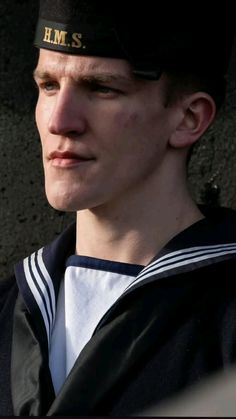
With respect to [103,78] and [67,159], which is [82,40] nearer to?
[103,78]

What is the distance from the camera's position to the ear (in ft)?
5.13

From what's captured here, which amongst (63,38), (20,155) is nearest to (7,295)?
(63,38)

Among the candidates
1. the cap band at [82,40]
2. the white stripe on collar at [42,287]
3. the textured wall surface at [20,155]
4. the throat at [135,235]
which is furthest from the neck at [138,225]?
the textured wall surface at [20,155]

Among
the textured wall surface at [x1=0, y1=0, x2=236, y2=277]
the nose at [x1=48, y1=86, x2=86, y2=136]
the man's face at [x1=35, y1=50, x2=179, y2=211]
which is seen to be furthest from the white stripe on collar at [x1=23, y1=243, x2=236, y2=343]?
the textured wall surface at [x1=0, y1=0, x2=236, y2=277]

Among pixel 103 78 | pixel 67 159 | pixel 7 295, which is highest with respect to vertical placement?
pixel 103 78

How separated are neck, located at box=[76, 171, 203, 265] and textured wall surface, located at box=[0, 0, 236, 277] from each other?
59cm

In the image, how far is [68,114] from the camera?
147 cm

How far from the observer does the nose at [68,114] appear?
1467 millimetres

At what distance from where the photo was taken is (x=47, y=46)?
1.56 metres

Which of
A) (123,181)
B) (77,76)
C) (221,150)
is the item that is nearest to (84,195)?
(123,181)

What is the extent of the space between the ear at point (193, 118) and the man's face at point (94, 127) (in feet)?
0.19

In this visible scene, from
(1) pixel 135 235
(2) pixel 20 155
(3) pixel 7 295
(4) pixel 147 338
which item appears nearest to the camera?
(4) pixel 147 338

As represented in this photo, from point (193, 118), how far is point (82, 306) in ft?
1.25

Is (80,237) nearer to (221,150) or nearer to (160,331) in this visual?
(160,331)
